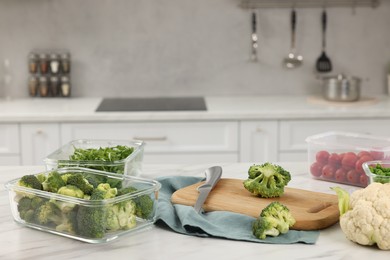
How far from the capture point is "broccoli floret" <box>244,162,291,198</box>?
1979 millimetres

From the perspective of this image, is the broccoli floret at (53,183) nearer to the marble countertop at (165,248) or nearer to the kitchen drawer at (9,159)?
the marble countertop at (165,248)

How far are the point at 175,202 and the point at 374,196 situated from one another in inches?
22.8

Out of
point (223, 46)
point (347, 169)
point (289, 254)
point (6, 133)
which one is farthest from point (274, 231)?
point (223, 46)

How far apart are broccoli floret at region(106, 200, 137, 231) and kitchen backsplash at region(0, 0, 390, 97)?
2773 millimetres

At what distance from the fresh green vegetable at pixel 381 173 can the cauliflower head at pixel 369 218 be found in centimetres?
13

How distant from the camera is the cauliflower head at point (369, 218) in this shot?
63.8 inches

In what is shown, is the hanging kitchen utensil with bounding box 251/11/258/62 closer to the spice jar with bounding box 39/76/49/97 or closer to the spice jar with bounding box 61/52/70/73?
the spice jar with bounding box 61/52/70/73

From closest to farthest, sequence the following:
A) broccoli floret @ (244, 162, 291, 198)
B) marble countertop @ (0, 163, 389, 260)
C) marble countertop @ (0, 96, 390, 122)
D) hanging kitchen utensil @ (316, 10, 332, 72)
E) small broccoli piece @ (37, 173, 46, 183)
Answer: marble countertop @ (0, 163, 389, 260) < small broccoli piece @ (37, 173, 46, 183) < broccoli floret @ (244, 162, 291, 198) < marble countertop @ (0, 96, 390, 122) < hanging kitchen utensil @ (316, 10, 332, 72)

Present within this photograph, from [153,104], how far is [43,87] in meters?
0.75

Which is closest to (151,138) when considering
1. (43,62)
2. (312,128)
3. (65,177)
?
(312,128)

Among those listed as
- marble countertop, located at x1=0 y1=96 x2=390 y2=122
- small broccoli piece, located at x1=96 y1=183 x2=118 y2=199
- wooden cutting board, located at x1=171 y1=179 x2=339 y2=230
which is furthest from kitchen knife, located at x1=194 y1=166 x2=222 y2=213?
marble countertop, located at x1=0 y1=96 x2=390 y2=122

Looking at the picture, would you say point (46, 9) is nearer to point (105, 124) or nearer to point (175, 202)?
point (105, 124)

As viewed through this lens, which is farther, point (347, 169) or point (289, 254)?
point (347, 169)

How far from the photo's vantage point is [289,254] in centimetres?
162
